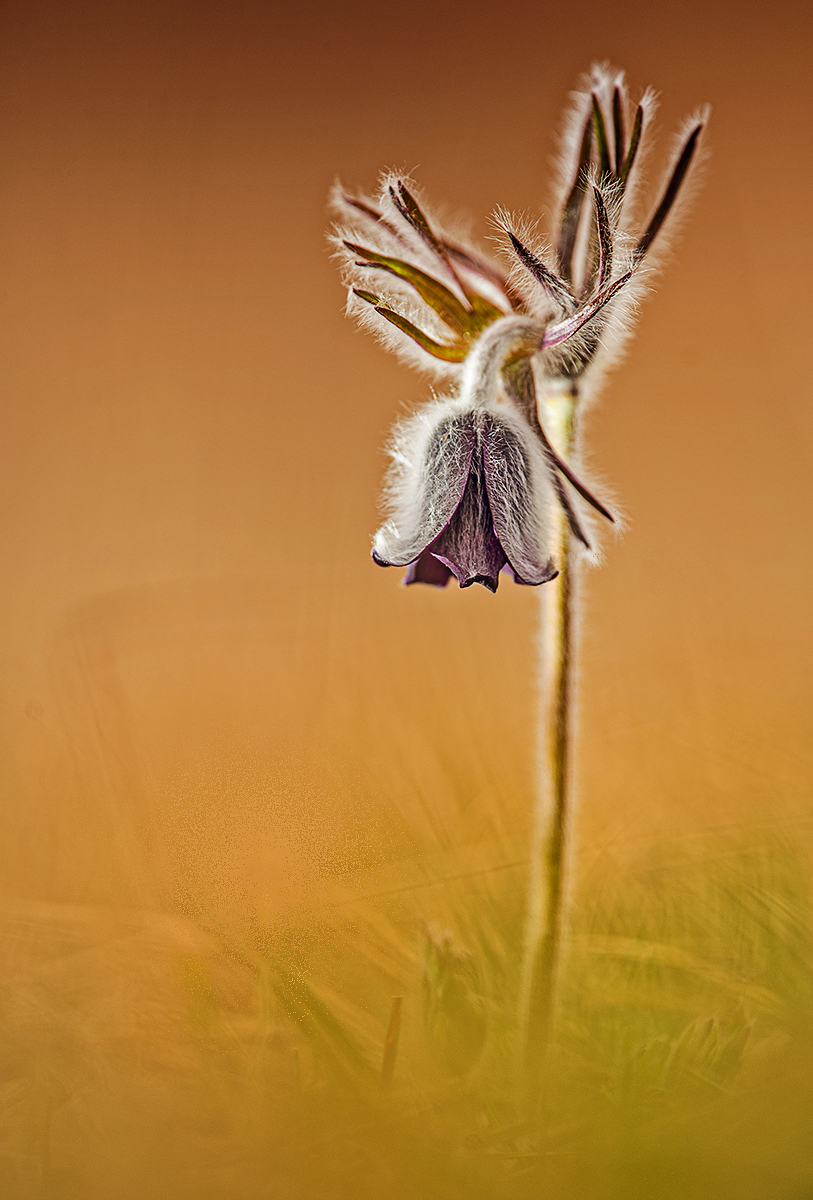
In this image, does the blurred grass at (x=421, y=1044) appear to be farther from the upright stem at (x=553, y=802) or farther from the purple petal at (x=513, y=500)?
the purple petal at (x=513, y=500)

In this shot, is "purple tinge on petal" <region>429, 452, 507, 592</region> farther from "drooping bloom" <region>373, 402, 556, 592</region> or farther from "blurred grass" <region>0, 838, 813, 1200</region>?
"blurred grass" <region>0, 838, 813, 1200</region>

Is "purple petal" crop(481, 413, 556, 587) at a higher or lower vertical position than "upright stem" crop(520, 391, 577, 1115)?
higher

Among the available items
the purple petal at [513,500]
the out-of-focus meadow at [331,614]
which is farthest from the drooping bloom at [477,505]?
the out-of-focus meadow at [331,614]

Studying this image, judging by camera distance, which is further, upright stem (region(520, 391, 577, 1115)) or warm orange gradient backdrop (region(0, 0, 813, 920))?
warm orange gradient backdrop (region(0, 0, 813, 920))

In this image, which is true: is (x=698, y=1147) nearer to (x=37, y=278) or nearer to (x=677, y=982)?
(x=677, y=982)

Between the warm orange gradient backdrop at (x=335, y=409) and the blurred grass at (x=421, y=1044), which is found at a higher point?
the warm orange gradient backdrop at (x=335, y=409)

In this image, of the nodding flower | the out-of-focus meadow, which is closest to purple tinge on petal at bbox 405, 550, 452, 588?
the nodding flower
